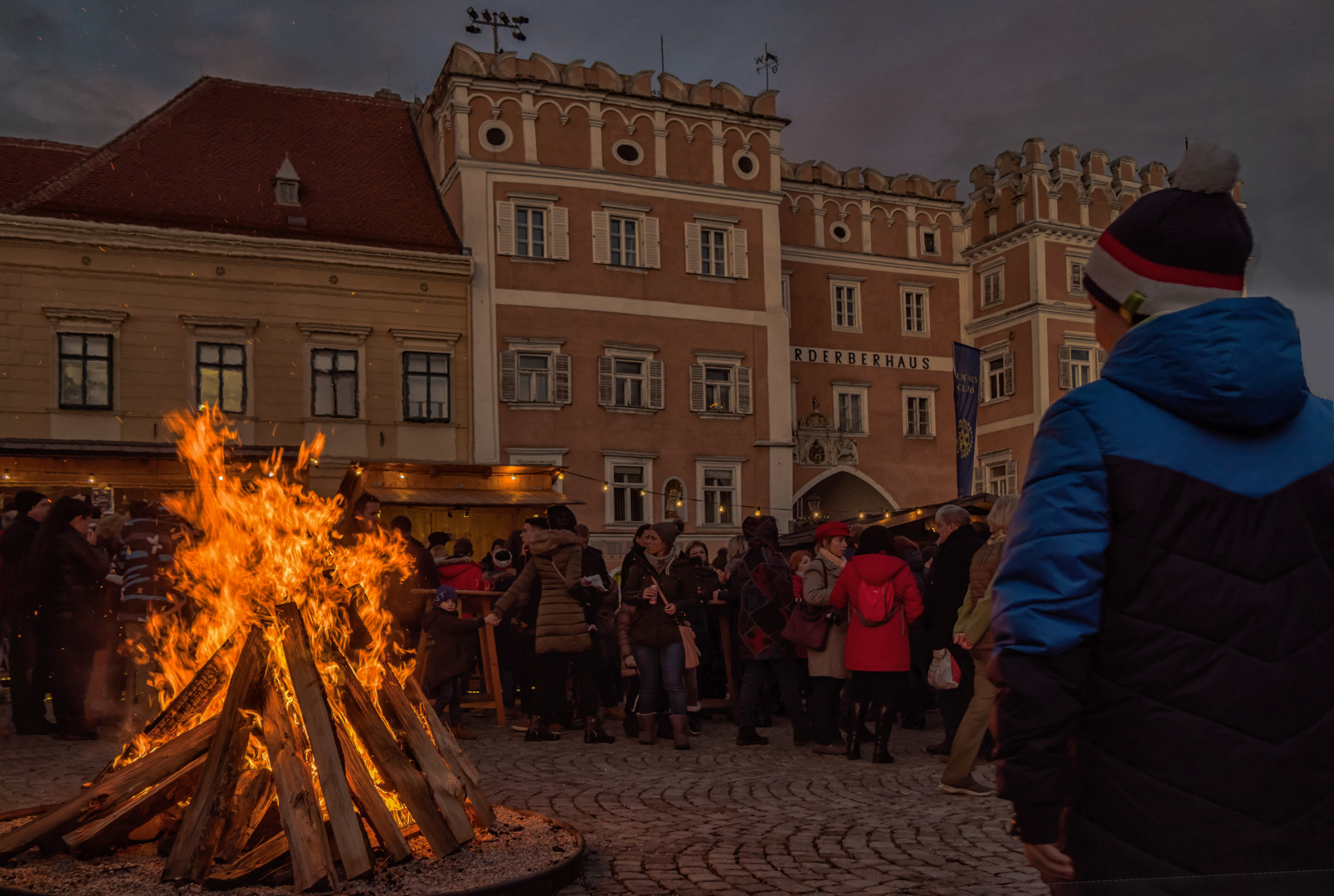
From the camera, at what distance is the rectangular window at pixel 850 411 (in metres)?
35.5

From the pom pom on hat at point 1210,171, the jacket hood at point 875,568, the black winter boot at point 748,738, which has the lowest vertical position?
the black winter boot at point 748,738

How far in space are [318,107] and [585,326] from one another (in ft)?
32.6

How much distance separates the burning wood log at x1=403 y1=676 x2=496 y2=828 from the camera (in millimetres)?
5762

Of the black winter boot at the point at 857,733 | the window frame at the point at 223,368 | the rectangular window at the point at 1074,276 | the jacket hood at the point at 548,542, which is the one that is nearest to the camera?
the black winter boot at the point at 857,733

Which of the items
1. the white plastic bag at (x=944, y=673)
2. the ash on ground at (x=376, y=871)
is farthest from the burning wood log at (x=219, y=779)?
the white plastic bag at (x=944, y=673)

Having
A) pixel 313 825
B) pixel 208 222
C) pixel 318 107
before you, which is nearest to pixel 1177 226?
pixel 313 825

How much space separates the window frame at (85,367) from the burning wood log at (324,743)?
71.6 feet

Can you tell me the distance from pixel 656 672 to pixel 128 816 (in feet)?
18.2

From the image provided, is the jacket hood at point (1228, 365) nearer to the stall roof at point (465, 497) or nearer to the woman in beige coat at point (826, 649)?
the woman in beige coat at point (826, 649)

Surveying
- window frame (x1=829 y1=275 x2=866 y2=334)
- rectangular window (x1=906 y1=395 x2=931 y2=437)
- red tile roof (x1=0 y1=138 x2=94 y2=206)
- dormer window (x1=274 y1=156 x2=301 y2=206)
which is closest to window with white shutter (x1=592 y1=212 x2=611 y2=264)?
dormer window (x1=274 y1=156 x2=301 y2=206)

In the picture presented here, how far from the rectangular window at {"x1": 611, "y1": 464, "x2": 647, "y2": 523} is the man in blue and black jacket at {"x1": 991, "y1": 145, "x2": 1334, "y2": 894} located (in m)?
27.1

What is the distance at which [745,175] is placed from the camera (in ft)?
105

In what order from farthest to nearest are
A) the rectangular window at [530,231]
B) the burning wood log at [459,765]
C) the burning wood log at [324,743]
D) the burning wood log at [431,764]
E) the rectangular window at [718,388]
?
1. the rectangular window at [718,388]
2. the rectangular window at [530,231]
3. the burning wood log at [459,765]
4. the burning wood log at [431,764]
5. the burning wood log at [324,743]

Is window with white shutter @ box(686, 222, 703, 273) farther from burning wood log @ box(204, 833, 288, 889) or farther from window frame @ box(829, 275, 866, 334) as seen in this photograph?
burning wood log @ box(204, 833, 288, 889)
